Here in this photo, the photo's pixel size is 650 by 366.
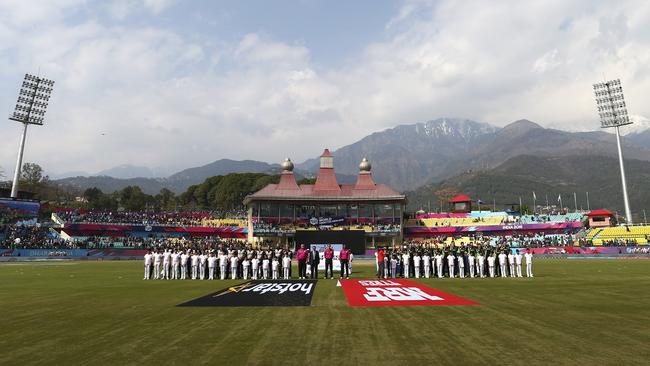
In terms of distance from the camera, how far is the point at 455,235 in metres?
76.6

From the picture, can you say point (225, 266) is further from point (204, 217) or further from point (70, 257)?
point (204, 217)

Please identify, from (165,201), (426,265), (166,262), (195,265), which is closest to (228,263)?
(195,265)

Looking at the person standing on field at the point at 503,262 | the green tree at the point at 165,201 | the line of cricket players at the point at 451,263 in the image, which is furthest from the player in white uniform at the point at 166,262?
the green tree at the point at 165,201

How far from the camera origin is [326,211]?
71.9 meters

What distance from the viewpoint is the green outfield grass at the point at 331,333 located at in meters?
6.70

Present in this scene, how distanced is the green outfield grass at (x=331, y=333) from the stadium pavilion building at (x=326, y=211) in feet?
178

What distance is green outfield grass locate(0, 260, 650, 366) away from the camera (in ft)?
22.0

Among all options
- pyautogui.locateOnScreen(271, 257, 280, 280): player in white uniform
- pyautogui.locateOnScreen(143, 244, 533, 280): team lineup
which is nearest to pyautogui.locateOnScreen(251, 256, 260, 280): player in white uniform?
pyautogui.locateOnScreen(143, 244, 533, 280): team lineup

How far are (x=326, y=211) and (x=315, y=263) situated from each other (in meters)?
48.2

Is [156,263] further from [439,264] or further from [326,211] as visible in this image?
[326,211]

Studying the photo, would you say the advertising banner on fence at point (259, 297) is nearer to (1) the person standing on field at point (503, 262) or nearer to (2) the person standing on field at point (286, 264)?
(2) the person standing on field at point (286, 264)

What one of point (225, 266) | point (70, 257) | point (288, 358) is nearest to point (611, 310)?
point (288, 358)

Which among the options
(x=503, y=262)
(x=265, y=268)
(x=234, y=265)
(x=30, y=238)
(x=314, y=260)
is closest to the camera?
(x=265, y=268)

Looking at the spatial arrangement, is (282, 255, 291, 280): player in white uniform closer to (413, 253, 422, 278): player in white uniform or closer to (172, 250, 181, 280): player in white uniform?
(172, 250, 181, 280): player in white uniform
